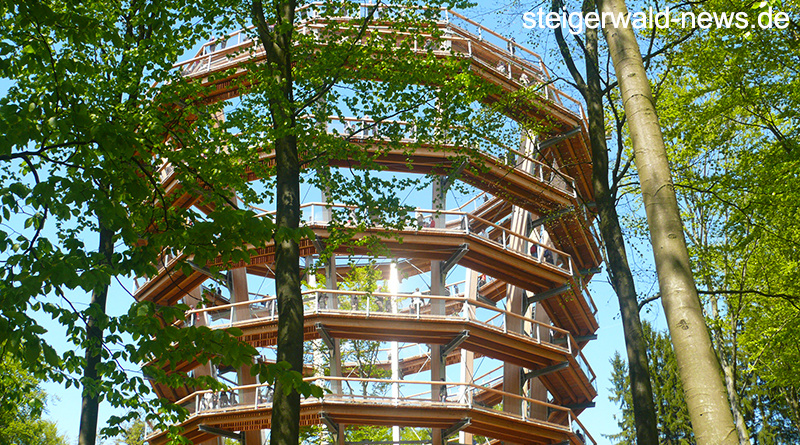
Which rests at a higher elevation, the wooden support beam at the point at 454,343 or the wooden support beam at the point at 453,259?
the wooden support beam at the point at 453,259

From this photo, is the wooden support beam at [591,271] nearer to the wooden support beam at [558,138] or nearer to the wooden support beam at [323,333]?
the wooden support beam at [558,138]

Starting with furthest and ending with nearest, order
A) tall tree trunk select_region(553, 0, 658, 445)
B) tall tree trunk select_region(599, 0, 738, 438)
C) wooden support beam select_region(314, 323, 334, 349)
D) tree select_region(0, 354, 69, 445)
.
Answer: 1. tree select_region(0, 354, 69, 445)
2. wooden support beam select_region(314, 323, 334, 349)
3. tall tree trunk select_region(553, 0, 658, 445)
4. tall tree trunk select_region(599, 0, 738, 438)

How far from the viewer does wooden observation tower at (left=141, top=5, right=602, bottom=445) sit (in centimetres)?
1919

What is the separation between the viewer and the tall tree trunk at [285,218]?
8.01 m

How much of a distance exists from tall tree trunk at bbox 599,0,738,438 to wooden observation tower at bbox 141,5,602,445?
10747 millimetres

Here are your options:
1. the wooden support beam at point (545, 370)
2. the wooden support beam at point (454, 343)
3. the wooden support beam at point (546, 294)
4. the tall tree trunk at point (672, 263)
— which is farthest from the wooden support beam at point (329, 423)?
the tall tree trunk at point (672, 263)

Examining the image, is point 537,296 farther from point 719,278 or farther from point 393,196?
point 393,196

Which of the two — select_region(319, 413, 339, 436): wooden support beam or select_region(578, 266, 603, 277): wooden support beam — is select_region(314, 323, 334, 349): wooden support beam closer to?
select_region(319, 413, 339, 436): wooden support beam

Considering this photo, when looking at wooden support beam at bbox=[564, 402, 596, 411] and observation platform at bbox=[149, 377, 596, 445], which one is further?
wooden support beam at bbox=[564, 402, 596, 411]

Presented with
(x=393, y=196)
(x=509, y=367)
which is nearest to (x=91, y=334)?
(x=393, y=196)

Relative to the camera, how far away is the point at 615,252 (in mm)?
10742

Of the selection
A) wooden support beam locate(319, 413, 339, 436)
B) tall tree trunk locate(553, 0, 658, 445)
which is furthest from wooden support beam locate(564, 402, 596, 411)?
tall tree trunk locate(553, 0, 658, 445)

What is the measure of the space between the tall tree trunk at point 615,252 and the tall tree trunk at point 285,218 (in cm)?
472

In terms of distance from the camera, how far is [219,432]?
19.7 m
